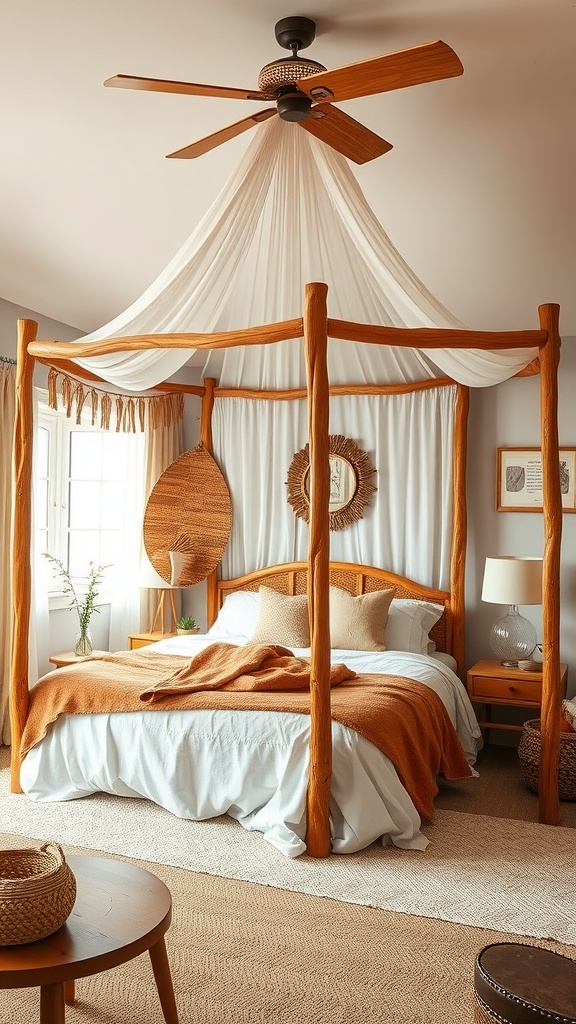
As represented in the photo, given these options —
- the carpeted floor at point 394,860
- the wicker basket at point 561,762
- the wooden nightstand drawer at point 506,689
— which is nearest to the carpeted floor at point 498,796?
the wicker basket at point 561,762

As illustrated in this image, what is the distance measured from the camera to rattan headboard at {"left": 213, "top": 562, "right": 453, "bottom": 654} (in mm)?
5320

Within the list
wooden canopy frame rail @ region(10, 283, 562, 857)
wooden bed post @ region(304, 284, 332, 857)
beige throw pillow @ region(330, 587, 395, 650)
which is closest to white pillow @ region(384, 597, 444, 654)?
beige throw pillow @ region(330, 587, 395, 650)

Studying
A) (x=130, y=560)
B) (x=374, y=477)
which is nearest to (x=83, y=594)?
(x=130, y=560)

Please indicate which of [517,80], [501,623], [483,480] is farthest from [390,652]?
[517,80]

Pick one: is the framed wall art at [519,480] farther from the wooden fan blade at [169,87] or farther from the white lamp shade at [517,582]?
the wooden fan blade at [169,87]

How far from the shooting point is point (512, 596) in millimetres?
4770

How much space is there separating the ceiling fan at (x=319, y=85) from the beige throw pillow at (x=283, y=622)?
295cm

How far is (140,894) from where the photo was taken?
7.24 ft

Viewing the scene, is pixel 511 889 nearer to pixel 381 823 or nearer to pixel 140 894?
pixel 381 823

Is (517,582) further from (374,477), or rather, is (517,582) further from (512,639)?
(374,477)

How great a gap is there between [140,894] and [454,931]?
46.3 inches

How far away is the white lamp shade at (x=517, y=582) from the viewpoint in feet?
15.6

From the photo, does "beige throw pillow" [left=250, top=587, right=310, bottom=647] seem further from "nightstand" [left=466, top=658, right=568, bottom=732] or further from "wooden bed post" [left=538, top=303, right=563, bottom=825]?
"wooden bed post" [left=538, top=303, right=563, bottom=825]

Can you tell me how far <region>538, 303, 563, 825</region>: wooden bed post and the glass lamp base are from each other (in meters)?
1.12
